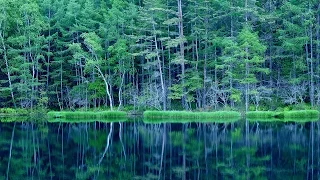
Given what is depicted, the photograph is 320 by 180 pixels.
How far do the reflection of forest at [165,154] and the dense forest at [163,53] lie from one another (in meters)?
14.8

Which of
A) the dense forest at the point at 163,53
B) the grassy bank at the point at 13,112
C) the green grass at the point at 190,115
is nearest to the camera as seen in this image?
the green grass at the point at 190,115

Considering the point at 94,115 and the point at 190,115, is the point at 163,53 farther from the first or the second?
the point at 190,115

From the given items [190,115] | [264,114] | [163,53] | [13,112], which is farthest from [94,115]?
[264,114]

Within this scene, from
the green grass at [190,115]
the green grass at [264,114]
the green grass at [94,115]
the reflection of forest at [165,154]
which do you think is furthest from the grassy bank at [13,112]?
the green grass at [264,114]

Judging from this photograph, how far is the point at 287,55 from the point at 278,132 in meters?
18.2

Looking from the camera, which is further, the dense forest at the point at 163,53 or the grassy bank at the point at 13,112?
the grassy bank at the point at 13,112

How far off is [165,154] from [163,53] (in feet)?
86.2

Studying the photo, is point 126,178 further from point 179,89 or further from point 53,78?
point 53,78

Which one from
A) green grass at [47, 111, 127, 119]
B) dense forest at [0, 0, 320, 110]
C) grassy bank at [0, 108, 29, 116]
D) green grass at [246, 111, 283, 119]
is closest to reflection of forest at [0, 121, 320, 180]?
green grass at [246, 111, 283, 119]

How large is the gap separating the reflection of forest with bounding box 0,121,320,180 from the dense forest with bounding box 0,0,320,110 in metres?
14.8

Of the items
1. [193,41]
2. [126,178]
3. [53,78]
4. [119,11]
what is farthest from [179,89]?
[126,178]

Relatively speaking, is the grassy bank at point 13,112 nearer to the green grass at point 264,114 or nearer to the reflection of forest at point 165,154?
the reflection of forest at point 165,154

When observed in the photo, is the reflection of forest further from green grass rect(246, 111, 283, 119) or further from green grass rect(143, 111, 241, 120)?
green grass rect(246, 111, 283, 119)

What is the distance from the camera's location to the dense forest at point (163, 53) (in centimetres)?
3847
